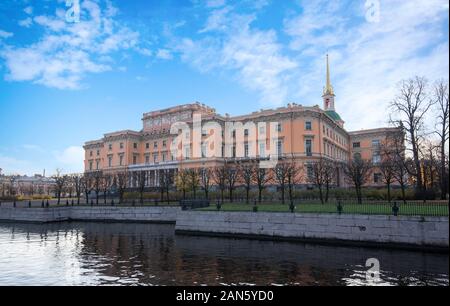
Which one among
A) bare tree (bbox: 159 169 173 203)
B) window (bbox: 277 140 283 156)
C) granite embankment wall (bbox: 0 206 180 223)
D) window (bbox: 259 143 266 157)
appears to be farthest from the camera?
window (bbox: 259 143 266 157)

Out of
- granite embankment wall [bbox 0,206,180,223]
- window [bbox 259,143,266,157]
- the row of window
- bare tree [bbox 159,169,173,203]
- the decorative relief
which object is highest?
the decorative relief

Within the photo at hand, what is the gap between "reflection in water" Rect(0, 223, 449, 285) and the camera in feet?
45.9

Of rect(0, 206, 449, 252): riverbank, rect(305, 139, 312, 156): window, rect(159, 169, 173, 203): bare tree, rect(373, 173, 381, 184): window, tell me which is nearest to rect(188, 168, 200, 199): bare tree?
rect(159, 169, 173, 203): bare tree

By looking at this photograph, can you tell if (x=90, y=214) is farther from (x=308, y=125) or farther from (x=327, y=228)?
(x=308, y=125)

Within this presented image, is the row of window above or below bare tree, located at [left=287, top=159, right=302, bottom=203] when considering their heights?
above

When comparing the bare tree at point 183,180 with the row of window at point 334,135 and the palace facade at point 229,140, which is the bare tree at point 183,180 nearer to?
the palace facade at point 229,140

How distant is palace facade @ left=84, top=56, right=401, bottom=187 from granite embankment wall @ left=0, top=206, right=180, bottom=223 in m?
26.1

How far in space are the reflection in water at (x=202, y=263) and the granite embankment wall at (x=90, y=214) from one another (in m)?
10.4

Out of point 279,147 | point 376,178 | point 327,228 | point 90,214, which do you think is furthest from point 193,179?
point 376,178

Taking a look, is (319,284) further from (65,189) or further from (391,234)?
(65,189)

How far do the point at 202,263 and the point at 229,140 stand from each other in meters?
49.6

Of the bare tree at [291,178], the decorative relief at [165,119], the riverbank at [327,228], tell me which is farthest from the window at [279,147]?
the riverbank at [327,228]

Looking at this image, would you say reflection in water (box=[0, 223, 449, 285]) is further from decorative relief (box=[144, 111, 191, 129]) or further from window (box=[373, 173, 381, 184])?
decorative relief (box=[144, 111, 191, 129])
